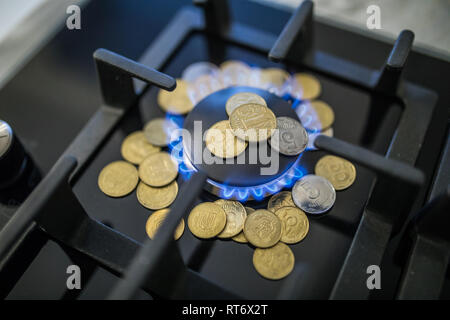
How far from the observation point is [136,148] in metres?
0.69

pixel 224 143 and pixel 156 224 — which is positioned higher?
pixel 224 143

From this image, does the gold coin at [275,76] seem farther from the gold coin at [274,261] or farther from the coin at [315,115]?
the gold coin at [274,261]

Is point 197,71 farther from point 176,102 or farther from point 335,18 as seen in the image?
point 335,18

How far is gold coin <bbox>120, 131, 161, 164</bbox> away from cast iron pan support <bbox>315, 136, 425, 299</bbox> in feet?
0.91

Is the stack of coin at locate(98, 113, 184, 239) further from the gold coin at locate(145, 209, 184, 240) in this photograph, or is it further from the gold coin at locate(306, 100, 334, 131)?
the gold coin at locate(306, 100, 334, 131)

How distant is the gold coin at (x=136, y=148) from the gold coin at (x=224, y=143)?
4.0 inches

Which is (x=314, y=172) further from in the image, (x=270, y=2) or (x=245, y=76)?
(x=270, y=2)

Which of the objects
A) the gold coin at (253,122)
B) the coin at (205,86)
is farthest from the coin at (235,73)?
the gold coin at (253,122)

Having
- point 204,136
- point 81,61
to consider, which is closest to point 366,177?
point 204,136

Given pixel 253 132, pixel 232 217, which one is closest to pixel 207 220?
pixel 232 217

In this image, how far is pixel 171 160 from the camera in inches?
26.6

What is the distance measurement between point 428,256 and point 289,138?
243 millimetres
